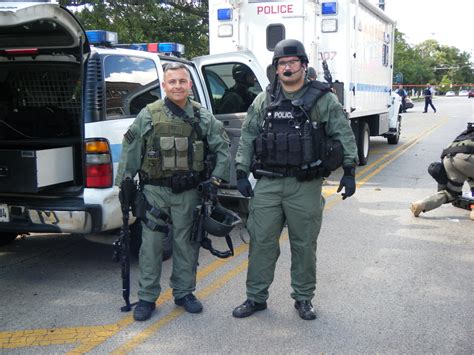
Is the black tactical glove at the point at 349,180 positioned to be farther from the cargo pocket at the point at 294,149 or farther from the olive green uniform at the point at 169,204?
the olive green uniform at the point at 169,204

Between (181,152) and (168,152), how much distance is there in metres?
0.09

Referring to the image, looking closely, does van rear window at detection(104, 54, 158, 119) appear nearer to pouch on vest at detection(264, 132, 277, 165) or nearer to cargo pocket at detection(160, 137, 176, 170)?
cargo pocket at detection(160, 137, 176, 170)

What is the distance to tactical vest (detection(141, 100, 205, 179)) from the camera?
380 centimetres

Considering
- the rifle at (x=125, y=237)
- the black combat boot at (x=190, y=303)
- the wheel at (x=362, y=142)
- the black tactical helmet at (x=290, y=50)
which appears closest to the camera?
the black tactical helmet at (x=290, y=50)

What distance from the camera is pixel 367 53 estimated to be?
11.1m

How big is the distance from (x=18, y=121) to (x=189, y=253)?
9.57 feet

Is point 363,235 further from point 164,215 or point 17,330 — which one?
point 17,330

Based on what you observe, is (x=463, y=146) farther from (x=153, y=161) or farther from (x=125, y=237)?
(x=125, y=237)

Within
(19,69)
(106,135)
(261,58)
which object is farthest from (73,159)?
(261,58)

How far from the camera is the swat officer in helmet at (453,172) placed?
6527mm

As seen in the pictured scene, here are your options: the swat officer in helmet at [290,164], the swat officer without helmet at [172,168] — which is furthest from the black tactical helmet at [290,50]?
the swat officer without helmet at [172,168]

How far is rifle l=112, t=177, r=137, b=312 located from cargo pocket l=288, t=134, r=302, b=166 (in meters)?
1.11

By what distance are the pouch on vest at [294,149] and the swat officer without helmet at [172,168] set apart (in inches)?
20.9

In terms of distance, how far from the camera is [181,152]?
3.82m
